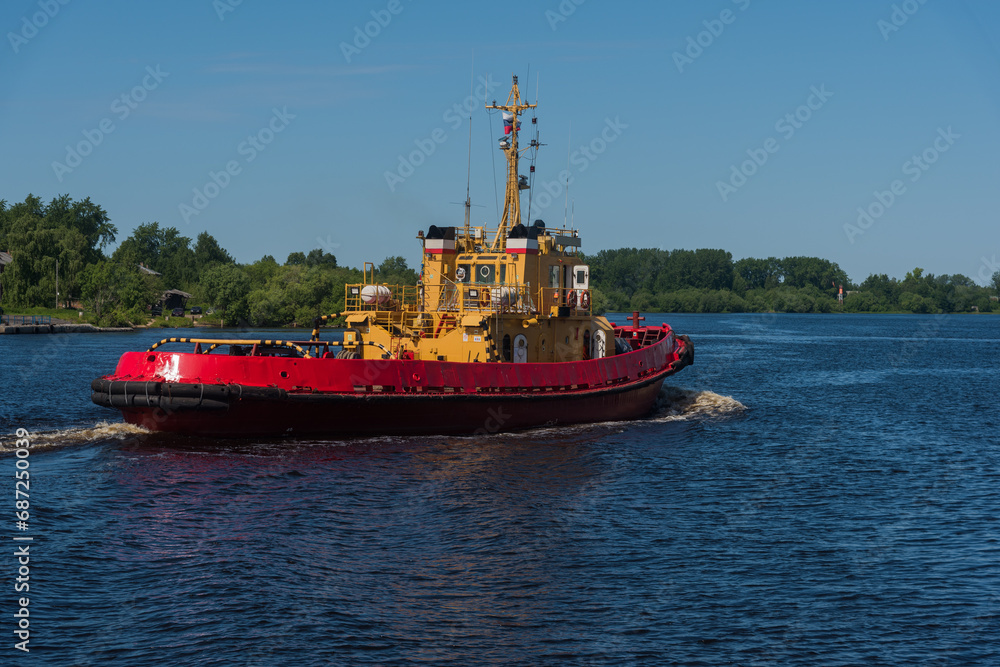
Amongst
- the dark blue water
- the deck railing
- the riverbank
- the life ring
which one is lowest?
the dark blue water

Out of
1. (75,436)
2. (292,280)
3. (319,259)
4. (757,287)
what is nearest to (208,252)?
(319,259)

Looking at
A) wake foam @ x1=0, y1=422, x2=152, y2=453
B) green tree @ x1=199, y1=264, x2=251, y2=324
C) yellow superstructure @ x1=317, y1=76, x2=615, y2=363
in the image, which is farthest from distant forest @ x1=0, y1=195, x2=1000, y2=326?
wake foam @ x1=0, y1=422, x2=152, y2=453

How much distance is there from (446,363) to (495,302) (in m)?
2.55

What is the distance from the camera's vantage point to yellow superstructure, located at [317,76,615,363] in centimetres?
2244

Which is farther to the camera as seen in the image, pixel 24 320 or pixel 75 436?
pixel 24 320

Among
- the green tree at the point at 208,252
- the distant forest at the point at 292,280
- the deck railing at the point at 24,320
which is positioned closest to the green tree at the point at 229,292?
the distant forest at the point at 292,280

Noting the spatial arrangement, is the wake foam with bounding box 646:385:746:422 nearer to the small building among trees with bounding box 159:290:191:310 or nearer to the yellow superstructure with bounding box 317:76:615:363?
the yellow superstructure with bounding box 317:76:615:363

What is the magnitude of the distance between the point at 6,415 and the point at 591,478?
49.3 ft

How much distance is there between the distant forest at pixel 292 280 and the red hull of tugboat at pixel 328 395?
1442 centimetres

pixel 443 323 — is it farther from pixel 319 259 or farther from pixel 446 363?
pixel 319 259

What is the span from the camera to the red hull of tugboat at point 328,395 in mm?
18297

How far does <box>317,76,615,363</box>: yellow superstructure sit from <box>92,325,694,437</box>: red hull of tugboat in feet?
3.98

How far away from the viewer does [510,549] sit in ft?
42.9

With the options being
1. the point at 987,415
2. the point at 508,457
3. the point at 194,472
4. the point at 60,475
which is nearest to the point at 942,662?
the point at 508,457
